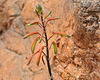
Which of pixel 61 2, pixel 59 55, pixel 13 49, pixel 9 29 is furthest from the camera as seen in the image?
pixel 9 29

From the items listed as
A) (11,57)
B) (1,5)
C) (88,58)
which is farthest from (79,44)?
(1,5)

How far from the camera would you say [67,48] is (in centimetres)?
175

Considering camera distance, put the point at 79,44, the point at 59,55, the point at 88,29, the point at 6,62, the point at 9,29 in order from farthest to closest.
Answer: the point at 9,29, the point at 6,62, the point at 59,55, the point at 79,44, the point at 88,29

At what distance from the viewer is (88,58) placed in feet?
5.11

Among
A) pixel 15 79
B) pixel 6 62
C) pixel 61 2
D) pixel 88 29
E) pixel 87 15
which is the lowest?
pixel 15 79

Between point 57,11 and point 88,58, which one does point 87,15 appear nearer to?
point 88,58

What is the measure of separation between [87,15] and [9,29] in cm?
230

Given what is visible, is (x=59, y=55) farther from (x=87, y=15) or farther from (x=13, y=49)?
(x=13, y=49)

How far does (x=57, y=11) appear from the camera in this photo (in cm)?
211

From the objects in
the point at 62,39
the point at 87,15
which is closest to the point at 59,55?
the point at 62,39

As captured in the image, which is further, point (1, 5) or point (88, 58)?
point (1, 5)

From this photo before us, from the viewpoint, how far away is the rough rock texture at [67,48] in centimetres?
150

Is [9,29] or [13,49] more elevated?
[9,29]

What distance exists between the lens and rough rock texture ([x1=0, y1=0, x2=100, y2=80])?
1503 mm
